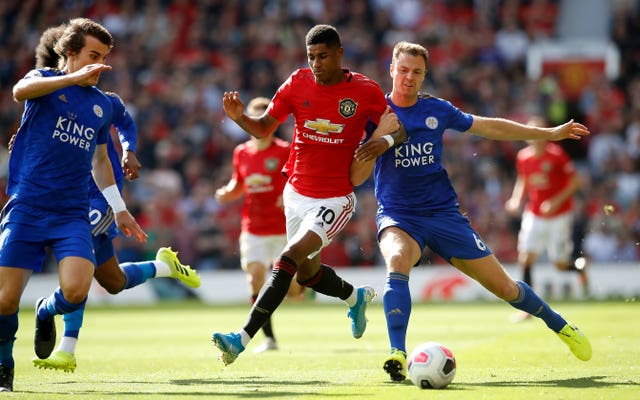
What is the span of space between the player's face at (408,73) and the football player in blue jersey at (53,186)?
233cm

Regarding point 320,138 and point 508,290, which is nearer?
point 320,138

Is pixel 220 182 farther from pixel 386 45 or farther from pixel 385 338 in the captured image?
pixel 385 338

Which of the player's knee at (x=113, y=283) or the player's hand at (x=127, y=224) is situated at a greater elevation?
the player's hand at (x=127, y=224)

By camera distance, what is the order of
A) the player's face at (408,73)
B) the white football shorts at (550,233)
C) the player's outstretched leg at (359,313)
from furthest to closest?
1. the white football shorts at (550,233)
2. the player's outstretched leg at (359,313)
3. the player's face at (408,73)

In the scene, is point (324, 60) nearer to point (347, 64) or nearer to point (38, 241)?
point (38, 241)

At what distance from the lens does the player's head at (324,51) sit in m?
7.86

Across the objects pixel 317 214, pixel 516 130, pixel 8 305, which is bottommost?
pixel 8 305

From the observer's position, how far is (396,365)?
7625mm

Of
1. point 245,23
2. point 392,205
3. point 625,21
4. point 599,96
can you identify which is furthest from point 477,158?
point 392,205

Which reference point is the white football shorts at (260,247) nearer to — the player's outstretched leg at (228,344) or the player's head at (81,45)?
the player's outstretched leg at (228,344)

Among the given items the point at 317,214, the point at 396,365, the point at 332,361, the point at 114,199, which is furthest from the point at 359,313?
the point at 114,199

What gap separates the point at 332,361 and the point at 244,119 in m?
2.86

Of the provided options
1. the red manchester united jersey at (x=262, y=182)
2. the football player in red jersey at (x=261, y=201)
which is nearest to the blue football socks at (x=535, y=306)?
the football player in red jersey at (x=261, y=201)

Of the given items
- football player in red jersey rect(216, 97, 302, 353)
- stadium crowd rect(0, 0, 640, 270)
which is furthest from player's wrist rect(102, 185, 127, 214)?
stadium crowd rect(0, 0, 640, 270)
